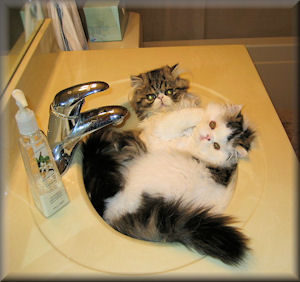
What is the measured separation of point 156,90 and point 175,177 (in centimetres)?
44

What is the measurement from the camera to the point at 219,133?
0.97 m

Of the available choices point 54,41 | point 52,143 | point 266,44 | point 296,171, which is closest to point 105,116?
point 52,143

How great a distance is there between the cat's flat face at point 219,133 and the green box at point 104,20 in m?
0.83

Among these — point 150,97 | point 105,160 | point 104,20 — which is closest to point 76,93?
point 105,160

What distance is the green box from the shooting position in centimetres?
138

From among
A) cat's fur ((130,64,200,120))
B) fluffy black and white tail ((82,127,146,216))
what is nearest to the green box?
cat's fur ((130,64,200,120))

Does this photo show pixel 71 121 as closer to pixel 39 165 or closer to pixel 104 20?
pixel 39 165

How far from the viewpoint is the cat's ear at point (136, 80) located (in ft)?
3.36

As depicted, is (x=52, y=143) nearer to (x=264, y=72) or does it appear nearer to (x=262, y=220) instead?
(x=262, y=220)

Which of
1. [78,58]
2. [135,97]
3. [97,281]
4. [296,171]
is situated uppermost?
[78,58]

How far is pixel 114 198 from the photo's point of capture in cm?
79

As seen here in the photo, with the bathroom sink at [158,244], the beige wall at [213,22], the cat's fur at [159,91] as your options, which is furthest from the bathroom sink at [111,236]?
the beige wall at [213,22]

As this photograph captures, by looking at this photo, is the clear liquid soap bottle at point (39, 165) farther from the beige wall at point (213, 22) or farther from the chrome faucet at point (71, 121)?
the beige wall at point (213, 22)

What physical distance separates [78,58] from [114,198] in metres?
0.70
